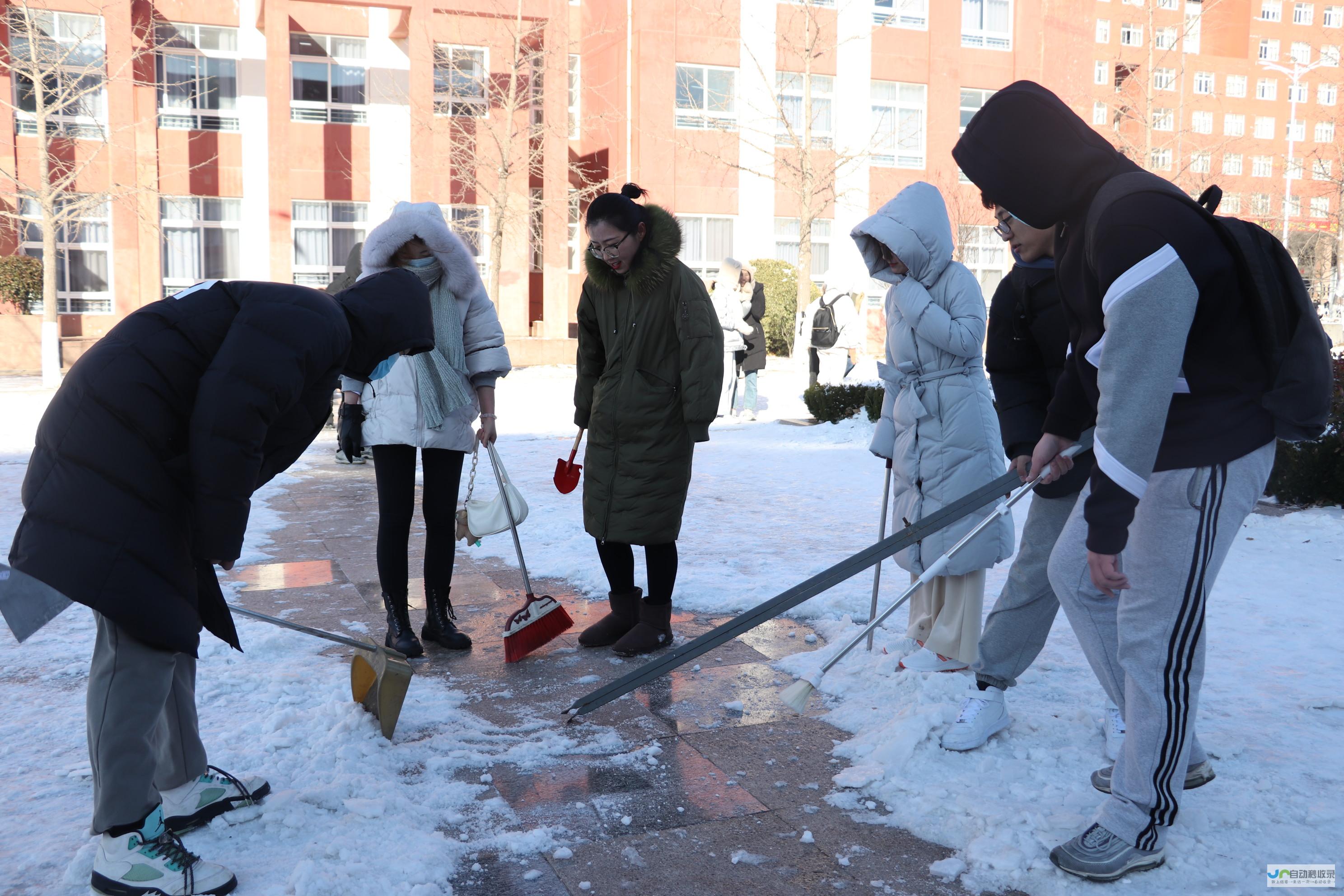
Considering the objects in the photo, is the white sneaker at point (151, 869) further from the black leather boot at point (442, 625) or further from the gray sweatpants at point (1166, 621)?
the gray sweatpants at point (1166, 621)

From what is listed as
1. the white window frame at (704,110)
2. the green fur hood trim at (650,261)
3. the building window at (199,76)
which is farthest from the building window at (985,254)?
the green fur hood trim at (650,261)

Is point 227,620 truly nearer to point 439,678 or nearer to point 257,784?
point 257,784

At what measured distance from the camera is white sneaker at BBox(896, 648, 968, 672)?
3920mm

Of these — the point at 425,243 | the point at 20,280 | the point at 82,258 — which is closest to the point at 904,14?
Answer: the point at 82,258

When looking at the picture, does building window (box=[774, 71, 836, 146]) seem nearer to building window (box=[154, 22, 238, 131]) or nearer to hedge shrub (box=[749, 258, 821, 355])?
hedge shrub (box=[749, 258, 821, 355])

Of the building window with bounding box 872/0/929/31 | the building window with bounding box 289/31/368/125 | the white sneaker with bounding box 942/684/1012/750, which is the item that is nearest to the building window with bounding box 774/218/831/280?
the building window with bounding box 872/0/929/31

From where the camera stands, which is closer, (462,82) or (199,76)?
(199,76)

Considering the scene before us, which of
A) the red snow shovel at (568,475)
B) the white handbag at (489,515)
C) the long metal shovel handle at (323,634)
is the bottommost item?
the long metal shovel handle at (323,634)

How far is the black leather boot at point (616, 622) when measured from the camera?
4488mm

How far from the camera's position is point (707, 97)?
2611cm

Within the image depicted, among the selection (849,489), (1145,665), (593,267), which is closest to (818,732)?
(1145,665)

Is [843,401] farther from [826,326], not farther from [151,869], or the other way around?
[151,869]

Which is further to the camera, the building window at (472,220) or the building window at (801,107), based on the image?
the building window at (801,107)

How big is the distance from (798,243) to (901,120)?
4.36m
